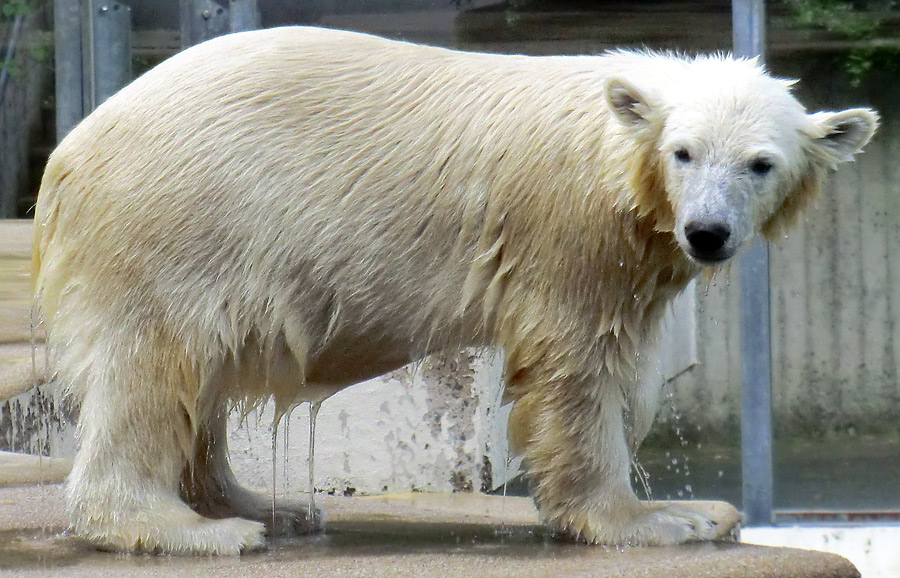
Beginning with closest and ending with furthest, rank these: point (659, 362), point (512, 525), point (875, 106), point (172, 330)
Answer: point (172, 330)
point (659, 362)
point (512, 525)
point (875, 106)

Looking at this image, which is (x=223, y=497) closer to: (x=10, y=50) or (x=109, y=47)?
(x=109, y=47)

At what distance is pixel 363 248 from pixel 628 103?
2.70 feet

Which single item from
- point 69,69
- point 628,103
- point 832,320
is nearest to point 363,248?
point 628,103

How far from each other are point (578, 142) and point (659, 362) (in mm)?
685

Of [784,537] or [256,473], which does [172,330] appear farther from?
[784,537]

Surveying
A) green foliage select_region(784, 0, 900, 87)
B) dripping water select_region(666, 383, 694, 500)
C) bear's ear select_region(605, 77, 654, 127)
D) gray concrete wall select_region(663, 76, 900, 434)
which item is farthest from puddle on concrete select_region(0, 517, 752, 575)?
green foliage select_region(784, 0, 900, 87)

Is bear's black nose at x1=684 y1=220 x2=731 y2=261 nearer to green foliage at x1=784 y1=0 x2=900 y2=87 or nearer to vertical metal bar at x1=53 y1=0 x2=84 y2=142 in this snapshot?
green foliage at x1=784 y1=0 x2=900 y2=87

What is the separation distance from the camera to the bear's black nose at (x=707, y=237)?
9.54 ft

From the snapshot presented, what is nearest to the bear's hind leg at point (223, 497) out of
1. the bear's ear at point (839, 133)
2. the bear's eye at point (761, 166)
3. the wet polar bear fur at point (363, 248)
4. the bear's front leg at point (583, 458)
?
the wet polar bear fur at point (363, 248)

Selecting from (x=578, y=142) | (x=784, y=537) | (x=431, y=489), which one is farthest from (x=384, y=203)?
(x=784, y=537)

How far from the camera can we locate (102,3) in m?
5.50

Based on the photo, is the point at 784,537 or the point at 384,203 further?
the point at 784,537

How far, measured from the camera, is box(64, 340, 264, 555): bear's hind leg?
127 inches

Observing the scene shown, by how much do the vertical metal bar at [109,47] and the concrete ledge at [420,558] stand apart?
2229 millimetres
